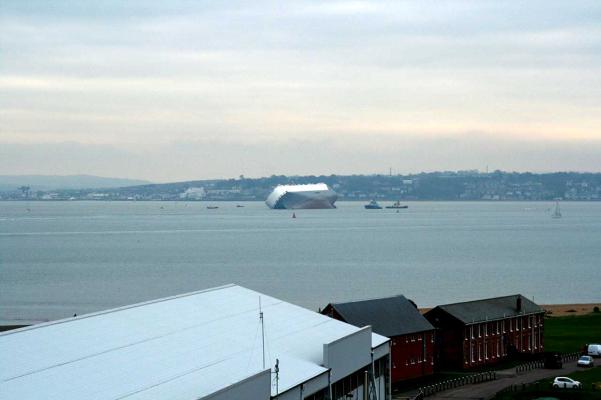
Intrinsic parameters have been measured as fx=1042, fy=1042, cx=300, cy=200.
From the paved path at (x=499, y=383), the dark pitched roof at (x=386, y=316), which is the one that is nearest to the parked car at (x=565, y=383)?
the paved path at (x=499, y=383)

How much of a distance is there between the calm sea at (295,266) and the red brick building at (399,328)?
28147mm

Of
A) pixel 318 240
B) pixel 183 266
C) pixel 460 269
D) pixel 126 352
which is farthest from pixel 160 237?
pixel 126 352

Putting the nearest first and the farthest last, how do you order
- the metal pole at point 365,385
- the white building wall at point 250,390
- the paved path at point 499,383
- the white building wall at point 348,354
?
the white building wall at point 250,390
the white building wall at point 348,354
the metal pole at point 365,385
the paved path at point 499,383

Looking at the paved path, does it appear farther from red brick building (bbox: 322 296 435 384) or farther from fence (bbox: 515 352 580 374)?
red brick building (bbox: 322 296 435 384)

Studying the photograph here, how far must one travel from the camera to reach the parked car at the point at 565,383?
105 feet

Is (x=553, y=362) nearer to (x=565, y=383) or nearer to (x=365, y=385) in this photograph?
(x=565, y=383)

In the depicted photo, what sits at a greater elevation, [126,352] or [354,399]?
[126,352]

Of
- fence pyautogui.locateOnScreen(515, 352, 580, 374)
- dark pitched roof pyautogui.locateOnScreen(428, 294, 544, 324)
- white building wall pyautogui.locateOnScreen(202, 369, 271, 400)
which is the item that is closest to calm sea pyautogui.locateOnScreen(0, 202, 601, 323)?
dark pitched roof pyautogui.locateOnScreen(428, 294, 544, 324)

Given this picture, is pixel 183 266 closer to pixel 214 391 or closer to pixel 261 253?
pixel 261 253

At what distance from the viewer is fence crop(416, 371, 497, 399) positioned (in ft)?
107

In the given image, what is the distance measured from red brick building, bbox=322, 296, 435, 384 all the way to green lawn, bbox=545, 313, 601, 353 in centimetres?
821

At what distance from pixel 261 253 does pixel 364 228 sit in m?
71.2

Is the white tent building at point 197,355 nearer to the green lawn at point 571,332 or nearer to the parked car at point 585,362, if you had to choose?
the parked car at point 585,362

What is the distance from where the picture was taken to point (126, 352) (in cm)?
2136
